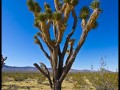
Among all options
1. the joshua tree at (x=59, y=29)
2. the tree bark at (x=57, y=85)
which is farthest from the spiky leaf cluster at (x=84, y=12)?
the tree bark at (x=57, y=85)

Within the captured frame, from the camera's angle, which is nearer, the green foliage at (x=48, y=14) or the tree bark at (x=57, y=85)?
the green foliage at (x=48, y=14)

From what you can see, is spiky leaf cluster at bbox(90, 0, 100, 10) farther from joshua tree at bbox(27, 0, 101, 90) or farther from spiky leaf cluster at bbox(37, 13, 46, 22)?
spiky leaf cluster at bbox(37, 13, 46, 22)

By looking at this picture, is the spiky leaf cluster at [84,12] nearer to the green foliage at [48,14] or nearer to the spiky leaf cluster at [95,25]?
the spiky leaf cluster at [95,25]

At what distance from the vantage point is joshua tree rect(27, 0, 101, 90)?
8.92 m

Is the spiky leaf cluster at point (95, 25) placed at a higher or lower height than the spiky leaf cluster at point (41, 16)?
lower

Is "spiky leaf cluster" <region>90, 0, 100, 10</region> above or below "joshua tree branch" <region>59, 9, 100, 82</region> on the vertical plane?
above

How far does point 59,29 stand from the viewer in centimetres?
912

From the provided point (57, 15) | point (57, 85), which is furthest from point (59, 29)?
point (57, 85)

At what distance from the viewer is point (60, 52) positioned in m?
9.79

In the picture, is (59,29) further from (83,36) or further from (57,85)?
(57,85)

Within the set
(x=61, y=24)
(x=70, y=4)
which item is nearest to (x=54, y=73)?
(x=61, y=24)

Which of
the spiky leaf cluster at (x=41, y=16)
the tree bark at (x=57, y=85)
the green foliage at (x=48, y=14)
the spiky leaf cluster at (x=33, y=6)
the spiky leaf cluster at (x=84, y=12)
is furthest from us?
the tree bark at (x=57, y=85)

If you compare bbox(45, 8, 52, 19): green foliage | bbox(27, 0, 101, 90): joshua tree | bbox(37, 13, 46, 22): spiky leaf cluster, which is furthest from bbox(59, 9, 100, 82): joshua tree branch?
bbox(37, 13, 46, 22): spiky leaf cluster

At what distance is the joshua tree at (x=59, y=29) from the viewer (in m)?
8.92
